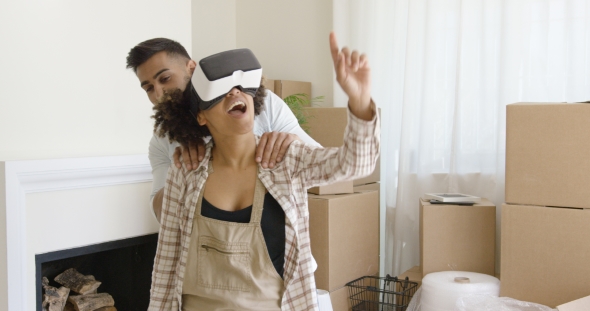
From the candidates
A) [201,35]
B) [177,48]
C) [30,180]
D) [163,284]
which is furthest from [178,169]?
[201,35]

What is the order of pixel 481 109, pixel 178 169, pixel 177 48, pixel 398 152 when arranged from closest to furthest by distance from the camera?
pixel 178 169 < pixel 177 48 < pixel 481 109 < pixel 398 152

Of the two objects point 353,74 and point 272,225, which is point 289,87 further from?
point 353,74

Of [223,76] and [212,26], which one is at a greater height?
[212,26]

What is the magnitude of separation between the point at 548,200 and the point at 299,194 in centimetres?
133

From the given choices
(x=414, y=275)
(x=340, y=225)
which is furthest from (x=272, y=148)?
(x=414, y=275)

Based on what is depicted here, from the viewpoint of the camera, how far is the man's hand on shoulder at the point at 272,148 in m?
1.17

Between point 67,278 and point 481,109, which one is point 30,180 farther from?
point 481,109

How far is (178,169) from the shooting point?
49.8 inches

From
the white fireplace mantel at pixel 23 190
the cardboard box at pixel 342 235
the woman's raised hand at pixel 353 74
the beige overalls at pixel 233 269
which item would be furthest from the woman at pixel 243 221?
the cardboard box at pixel 342 235

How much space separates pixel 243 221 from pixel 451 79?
77.1 inches

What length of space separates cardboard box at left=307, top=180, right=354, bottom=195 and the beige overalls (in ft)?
4.82

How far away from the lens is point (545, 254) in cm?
216

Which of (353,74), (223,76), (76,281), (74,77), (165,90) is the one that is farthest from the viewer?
(76,281)

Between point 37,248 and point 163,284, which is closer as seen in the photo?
point 163,284
